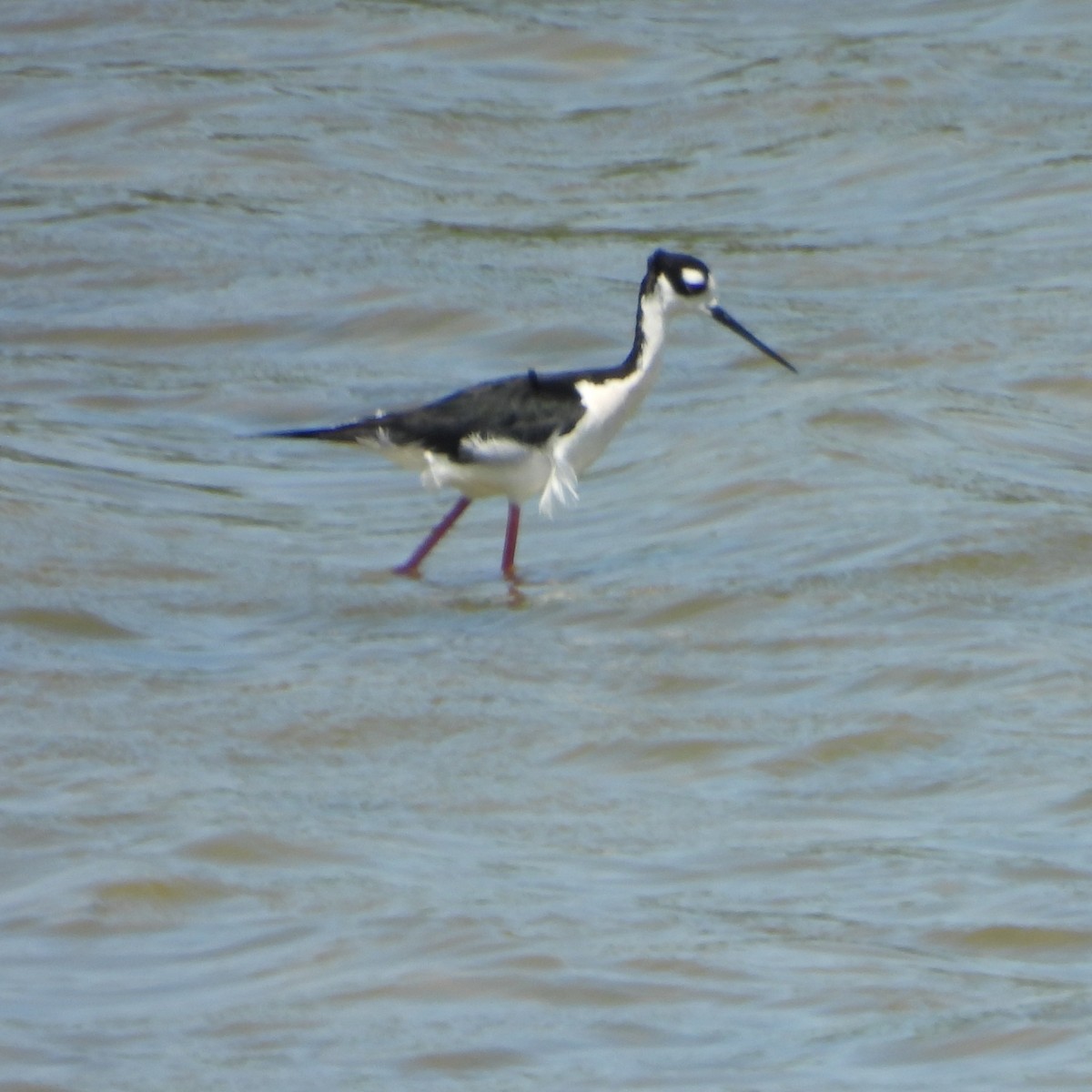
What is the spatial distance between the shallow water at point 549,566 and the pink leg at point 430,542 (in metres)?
0.12

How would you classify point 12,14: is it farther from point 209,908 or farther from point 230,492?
point 209,908

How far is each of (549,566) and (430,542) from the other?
43 centimetres

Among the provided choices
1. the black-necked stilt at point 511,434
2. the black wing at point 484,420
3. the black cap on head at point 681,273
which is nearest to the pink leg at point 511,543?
the black-necked stilt at point 511,434

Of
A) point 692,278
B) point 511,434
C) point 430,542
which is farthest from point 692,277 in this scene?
point 430,542

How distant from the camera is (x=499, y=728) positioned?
22.4 feet

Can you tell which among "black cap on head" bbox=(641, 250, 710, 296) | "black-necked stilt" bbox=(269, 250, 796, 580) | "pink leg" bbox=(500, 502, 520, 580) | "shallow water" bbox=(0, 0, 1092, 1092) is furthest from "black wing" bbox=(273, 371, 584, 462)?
"black cap on head" bbox=(641, 250, 710, 296)

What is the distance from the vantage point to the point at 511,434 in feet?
27.9

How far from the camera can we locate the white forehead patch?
8961 millimetres

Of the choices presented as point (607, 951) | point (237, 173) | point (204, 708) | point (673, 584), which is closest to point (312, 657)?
point (204, 708)

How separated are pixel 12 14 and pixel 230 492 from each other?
8.26 metres

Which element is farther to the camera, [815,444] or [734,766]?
Answer: [815,444]

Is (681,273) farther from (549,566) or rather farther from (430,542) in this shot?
(430,542)

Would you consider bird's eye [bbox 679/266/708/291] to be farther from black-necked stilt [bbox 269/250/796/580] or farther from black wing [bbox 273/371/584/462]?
black wing [bbox 273/371/584/462]

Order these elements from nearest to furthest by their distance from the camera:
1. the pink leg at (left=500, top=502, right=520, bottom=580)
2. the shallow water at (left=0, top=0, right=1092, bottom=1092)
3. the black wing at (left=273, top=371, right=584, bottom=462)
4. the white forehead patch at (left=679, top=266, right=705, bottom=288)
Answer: the shallow water at (left=0, top=0, right=1092, bottom=1092), the black wing at (left=273, top=371, right=584, bottom=462), the pink leg at (left=500, top=502, right=520, bottom=580), the white forehead patch at (left=679, top=266, right=705, bottom=288)
